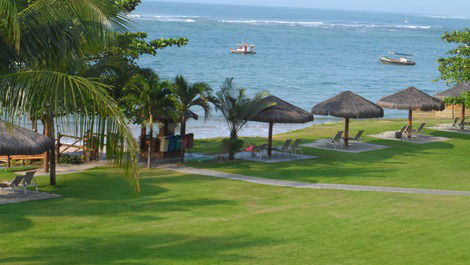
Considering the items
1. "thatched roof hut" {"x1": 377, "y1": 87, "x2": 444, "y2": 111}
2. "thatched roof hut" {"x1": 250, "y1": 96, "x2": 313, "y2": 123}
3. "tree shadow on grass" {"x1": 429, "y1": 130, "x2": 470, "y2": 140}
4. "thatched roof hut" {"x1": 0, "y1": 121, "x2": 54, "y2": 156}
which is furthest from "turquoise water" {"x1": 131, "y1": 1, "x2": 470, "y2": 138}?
"thatched roof hut" {"x1": 0, "y1": 121, "x2": 54, "y2": 156}

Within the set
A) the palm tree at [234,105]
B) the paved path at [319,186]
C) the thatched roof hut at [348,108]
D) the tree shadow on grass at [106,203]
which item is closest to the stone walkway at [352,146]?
the thatched roof hut at [348,108]

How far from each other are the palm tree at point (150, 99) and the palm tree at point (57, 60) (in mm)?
9716

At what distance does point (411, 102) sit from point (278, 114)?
309 inches

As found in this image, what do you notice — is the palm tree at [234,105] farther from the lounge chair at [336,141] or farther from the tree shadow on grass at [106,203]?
the tree shadow on grass at [106,203]

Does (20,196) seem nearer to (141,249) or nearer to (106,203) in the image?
(106,203)

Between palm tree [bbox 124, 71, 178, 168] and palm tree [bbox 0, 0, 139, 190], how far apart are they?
972 centimetres

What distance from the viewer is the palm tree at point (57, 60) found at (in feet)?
28.1

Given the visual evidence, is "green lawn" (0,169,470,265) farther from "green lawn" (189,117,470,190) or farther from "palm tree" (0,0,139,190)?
"palm tree" (0,0,139,190)

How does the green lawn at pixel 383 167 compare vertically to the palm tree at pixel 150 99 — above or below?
below

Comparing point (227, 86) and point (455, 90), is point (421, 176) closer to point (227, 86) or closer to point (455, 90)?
point (227, 86)

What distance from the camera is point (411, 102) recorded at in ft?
96.4

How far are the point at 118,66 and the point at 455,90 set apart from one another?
1847 centimetres

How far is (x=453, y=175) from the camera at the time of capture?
72.0 feet

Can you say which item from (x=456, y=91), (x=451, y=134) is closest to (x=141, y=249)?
(x=451, y=134)
